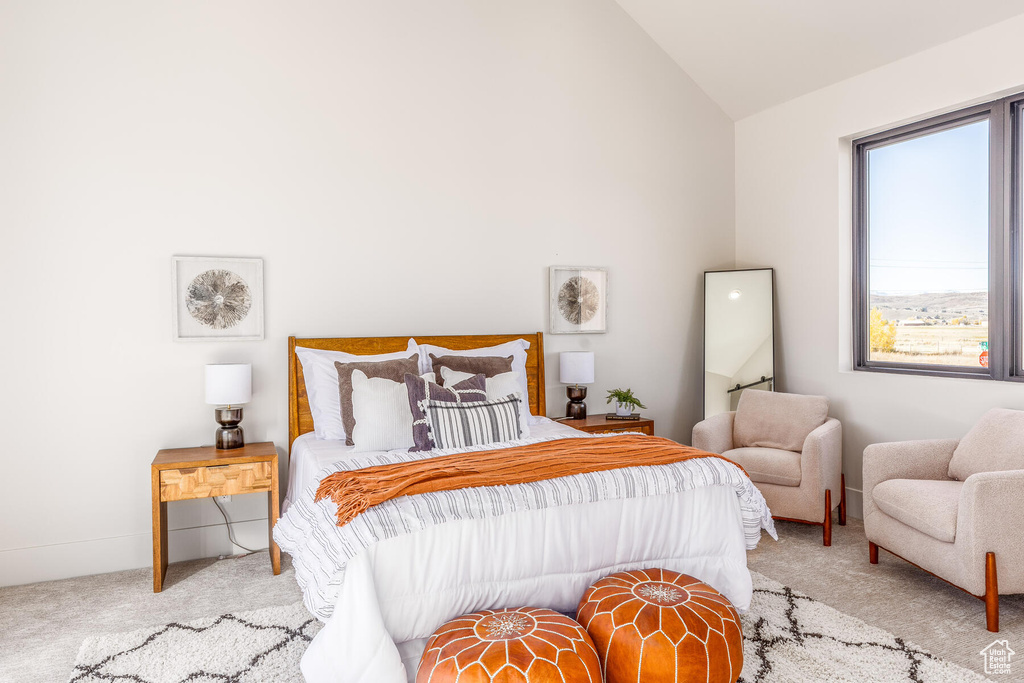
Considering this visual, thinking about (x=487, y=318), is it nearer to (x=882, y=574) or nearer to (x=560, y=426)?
(x=560, y=426)

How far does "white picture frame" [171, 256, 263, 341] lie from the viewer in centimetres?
348

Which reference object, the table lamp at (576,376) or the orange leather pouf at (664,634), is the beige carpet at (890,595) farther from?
the table lamp at (576,376)

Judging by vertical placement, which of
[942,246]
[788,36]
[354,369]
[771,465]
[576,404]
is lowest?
[771,465]

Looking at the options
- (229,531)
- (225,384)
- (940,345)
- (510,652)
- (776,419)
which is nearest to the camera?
(510,652)

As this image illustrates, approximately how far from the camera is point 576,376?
4336 mm

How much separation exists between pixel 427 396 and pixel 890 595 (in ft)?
7.80

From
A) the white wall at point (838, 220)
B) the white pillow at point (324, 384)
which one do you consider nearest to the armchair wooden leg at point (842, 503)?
the white wall at point (838, 220)

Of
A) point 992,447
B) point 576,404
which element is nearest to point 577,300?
point 576,404

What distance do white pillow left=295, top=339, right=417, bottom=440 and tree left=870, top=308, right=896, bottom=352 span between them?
312cm

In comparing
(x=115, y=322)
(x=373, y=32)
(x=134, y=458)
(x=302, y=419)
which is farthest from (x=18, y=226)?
(x=373, y=32)

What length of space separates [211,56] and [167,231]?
999mm

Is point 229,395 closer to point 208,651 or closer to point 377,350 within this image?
point 377,350

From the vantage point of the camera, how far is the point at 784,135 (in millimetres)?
4754

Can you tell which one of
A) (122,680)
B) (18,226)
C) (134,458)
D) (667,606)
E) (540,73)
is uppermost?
(540,73)
